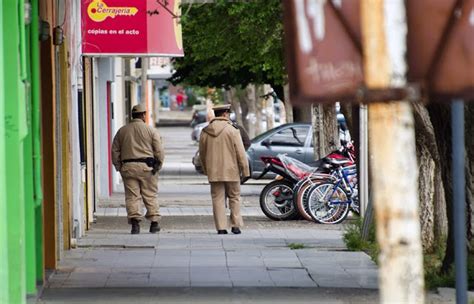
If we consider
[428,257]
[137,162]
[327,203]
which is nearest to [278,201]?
[327,203]

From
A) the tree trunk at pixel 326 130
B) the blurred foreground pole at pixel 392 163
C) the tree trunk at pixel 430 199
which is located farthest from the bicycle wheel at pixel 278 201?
the blurred foreground pole at pixel 392 163

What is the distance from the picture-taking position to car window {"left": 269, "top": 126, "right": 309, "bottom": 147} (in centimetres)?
3075

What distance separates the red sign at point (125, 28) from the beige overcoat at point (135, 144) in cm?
229

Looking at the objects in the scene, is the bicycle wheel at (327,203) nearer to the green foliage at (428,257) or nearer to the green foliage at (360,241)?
the green foliage at (428,257)

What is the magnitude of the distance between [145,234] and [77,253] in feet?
9.63

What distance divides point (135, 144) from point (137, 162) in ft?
0.75

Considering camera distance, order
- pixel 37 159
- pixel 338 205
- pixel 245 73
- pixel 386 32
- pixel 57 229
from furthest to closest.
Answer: pixel 245 73 → pixel 338 205 → pixel 57 229 → pixel 37 159 → pixel 386 32

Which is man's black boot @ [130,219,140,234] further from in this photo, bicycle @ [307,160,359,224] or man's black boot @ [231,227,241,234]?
bicycle @ [307,160,359,224]

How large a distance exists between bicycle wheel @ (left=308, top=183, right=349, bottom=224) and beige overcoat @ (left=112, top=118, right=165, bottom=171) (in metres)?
3.06

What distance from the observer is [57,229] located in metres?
13.6

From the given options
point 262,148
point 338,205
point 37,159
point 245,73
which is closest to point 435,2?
point 37,159

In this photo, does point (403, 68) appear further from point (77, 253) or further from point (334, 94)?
point (77, 253)

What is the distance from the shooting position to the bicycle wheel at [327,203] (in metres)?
20.3

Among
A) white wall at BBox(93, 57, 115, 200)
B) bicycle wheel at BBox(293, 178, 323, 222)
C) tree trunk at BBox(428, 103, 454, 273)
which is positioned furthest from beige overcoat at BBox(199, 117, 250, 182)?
white wall at BBox(93, 57, 115, 200)
